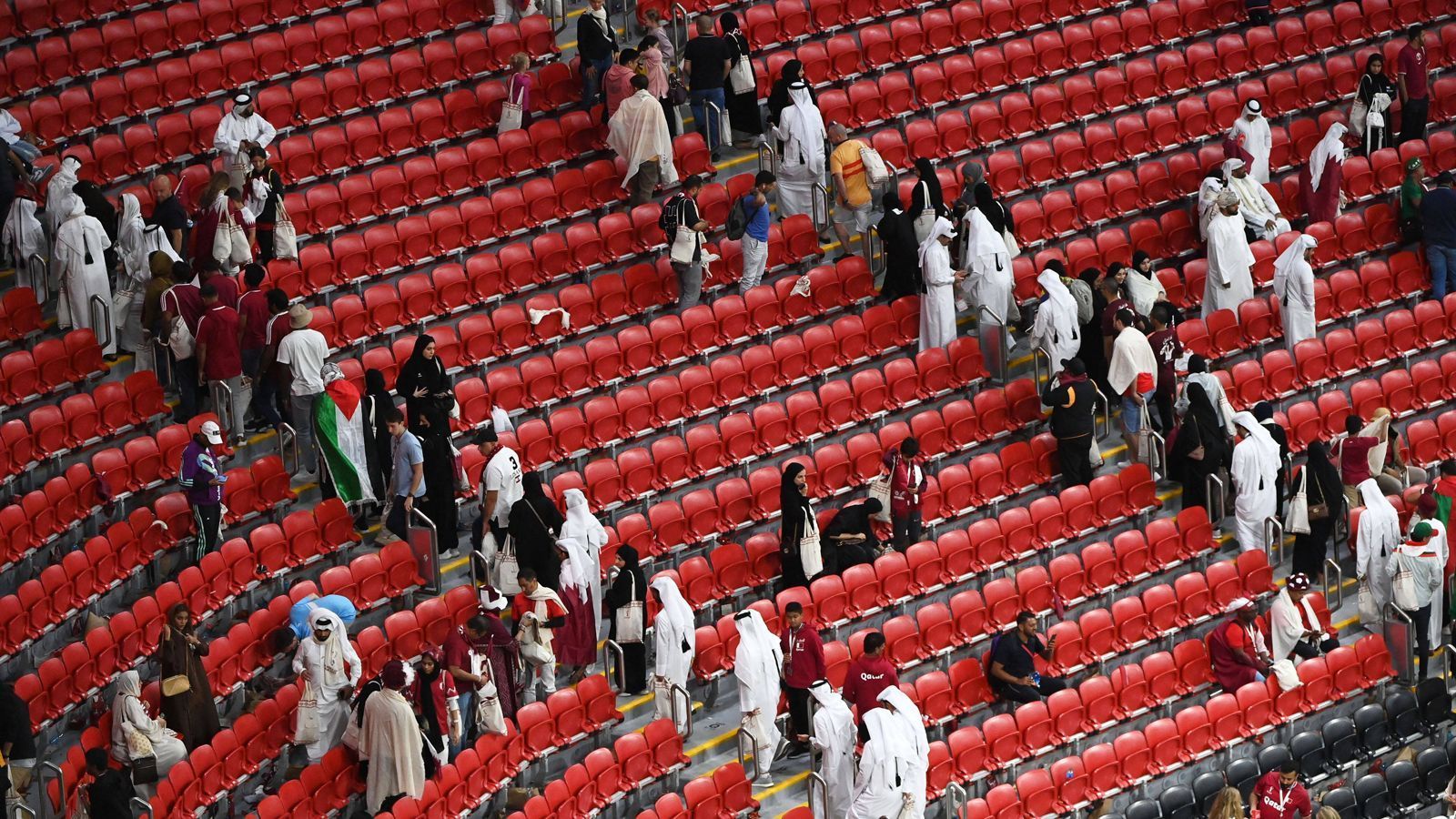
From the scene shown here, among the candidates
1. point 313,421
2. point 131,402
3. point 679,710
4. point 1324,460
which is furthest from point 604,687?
point 1324,460

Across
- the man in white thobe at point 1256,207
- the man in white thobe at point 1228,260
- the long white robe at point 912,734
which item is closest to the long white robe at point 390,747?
the long white robe at point 912,734

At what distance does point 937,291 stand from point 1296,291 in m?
3.72

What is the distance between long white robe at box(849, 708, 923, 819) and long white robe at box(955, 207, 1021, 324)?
227 inches

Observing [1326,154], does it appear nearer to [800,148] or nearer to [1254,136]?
[1254,136]

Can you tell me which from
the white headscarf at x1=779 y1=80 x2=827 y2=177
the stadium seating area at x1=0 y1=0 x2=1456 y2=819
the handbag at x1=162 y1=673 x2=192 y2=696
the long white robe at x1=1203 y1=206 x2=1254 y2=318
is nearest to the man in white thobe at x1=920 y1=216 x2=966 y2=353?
the stadium seating area at x1=0 y1=0 x2=1456 y2=819

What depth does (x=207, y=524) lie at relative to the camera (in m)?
21.0

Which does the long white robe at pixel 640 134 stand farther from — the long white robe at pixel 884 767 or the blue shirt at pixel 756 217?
the long white robe at pixel 884 767

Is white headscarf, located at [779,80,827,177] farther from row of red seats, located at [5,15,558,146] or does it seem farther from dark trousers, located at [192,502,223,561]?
dark trousers, located at [192,502,223,561]

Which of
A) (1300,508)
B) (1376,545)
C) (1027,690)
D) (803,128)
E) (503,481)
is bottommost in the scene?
(1027,690)

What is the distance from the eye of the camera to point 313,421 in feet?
71.7

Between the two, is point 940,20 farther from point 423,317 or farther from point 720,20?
point 423,317

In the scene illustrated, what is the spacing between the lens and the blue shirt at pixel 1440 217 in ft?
85.9

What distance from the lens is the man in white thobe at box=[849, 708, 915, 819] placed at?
19.8 metres

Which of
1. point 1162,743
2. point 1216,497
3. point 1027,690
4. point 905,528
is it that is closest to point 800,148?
point 905,528
